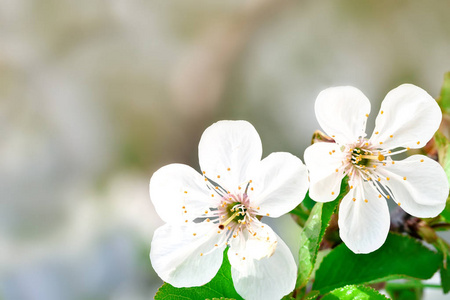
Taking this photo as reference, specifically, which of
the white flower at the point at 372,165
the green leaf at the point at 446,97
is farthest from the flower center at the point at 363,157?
the green leaf at the point at 446,97

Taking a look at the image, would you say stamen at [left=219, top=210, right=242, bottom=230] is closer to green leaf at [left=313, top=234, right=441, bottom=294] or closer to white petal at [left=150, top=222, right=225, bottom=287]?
white petal at [left=150, top=222, right=225, bottom=287]

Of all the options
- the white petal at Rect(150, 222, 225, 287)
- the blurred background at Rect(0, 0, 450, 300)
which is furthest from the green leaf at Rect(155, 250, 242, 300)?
the blurred background at Rect(0, 0, 450, 300)

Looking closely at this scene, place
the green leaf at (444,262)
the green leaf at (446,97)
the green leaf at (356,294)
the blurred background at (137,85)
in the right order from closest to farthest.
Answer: the green leaf at (356,294)
the green leaf at (444,262)
the green leaf at (446,97)
the blurred background at (137,85)

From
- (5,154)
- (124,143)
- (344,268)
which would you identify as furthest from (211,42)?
(344,268)

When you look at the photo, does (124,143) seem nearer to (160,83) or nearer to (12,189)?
(160,83)

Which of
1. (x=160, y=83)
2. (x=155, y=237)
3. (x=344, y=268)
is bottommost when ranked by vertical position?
(x=344, y=268)

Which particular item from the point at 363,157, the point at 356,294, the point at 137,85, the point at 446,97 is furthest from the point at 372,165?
the point at 137,85

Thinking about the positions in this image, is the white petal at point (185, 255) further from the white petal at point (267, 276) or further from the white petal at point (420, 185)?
the white petal at point (420, 185)
